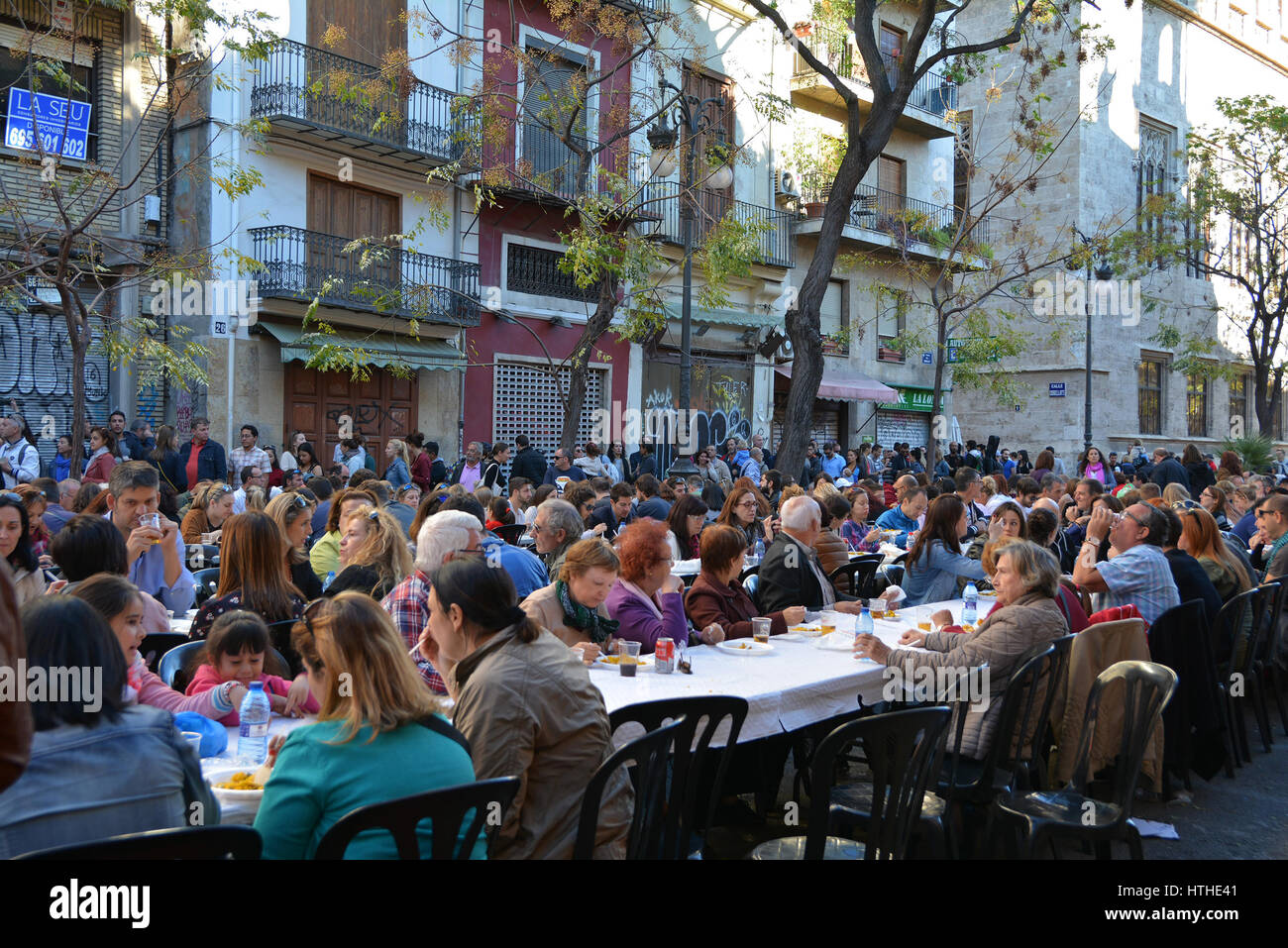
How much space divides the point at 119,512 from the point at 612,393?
50.5 ft

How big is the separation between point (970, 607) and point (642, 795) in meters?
3.82

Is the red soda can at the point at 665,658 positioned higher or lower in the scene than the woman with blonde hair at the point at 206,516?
lower

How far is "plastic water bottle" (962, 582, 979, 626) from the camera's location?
6207 mm

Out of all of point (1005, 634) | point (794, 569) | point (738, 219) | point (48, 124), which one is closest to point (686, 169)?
point (738, 219)

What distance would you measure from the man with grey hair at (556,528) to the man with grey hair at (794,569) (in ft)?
3.98

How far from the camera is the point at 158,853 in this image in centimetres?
213

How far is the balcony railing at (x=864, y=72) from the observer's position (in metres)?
22.5

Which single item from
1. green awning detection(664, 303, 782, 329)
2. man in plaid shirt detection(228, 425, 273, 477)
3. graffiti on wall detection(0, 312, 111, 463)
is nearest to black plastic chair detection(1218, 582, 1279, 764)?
man in plaid shirt detection(228, 425, 273, 477)

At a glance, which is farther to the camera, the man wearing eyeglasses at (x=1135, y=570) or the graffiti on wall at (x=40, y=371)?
the graffiti on wall at (x=40, y=371)

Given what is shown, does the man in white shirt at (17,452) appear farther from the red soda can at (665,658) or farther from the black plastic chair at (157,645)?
the red soda can at (665,658)

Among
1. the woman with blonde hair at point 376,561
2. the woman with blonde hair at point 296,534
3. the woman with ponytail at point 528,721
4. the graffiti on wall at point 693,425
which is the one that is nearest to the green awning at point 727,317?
the graffiti on wall at point 693,425

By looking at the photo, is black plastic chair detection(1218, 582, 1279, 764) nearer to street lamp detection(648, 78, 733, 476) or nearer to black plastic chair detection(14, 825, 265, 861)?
black plastic chair detection(14, 825, 265, 861)

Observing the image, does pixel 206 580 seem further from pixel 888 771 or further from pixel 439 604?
pixel 888 771
